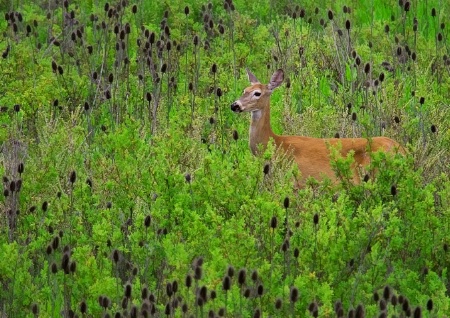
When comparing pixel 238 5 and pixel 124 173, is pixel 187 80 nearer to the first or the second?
pixel 238 5

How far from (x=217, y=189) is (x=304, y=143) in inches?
65.4

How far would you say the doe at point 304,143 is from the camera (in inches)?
270

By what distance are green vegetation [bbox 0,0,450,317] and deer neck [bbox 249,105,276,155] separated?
0.17m

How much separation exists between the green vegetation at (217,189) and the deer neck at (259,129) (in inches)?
6.8

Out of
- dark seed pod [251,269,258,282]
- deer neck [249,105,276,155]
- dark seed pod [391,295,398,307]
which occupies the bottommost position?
deer neck [249,105,276,155]

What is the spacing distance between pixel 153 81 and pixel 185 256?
172 inches

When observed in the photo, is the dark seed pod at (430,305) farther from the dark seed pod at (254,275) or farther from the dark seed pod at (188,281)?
the dark seed pod at (188,281)

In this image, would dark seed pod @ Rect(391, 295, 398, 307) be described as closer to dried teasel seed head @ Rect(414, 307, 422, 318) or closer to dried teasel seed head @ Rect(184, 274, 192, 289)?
dried teasel seed head @ Rect(414, 307, 422, 318)

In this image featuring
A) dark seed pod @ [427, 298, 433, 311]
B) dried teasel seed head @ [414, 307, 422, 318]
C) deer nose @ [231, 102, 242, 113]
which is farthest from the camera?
deer nose @ [231, 102, 242, 113]

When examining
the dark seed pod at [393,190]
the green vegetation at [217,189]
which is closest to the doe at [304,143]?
the green vegetation at [217,189]

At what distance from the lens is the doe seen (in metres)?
6.85

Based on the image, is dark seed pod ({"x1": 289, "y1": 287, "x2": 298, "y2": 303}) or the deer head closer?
dark seed pod ({"x1": 289, "y1": 287, "x2": 298, "y2": 303})

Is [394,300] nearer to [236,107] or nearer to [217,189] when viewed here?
[217,189]

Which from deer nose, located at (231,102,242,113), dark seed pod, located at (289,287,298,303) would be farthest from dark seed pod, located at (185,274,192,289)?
deer nose, located at (231,102,242,113)
